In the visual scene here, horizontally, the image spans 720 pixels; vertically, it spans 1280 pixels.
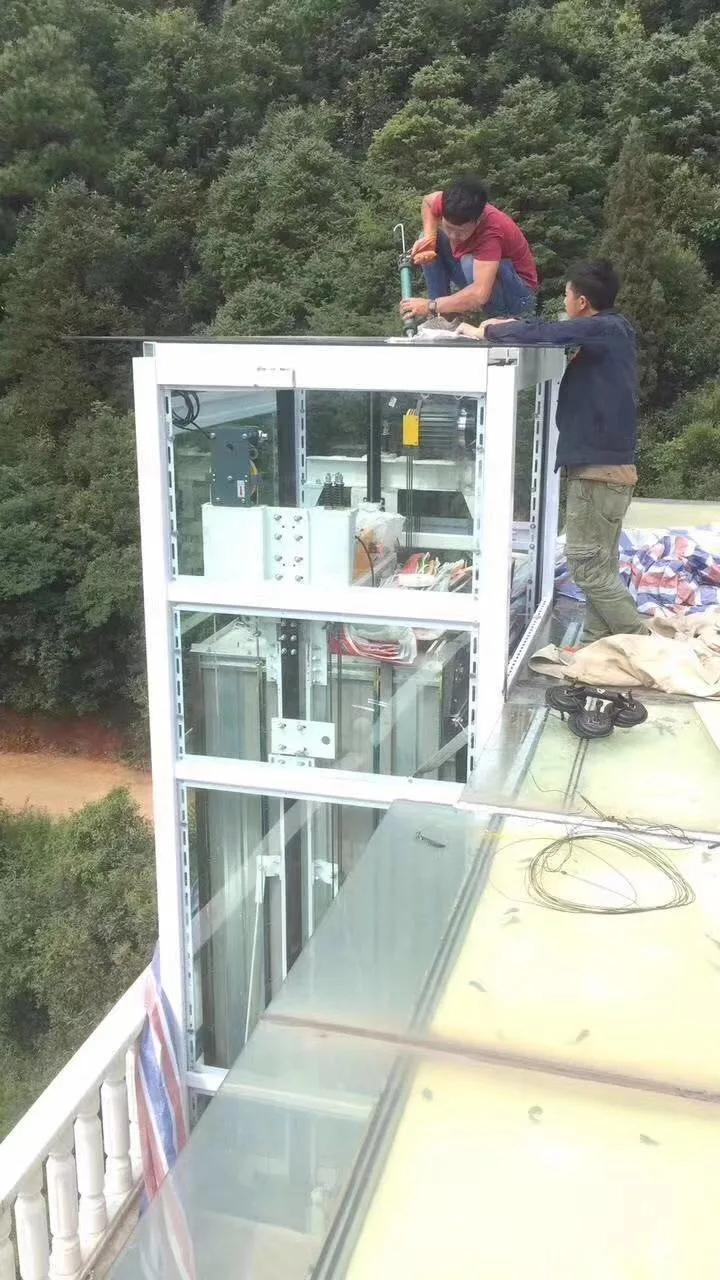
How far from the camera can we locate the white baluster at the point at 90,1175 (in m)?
3.16

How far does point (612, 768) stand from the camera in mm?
2889

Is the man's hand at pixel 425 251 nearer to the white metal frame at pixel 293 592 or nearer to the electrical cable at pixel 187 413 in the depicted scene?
the white metal frame at pixel 293 592

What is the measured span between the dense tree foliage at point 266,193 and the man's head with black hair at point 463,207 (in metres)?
12.6

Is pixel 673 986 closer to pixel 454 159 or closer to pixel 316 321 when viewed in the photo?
pixel 316 321

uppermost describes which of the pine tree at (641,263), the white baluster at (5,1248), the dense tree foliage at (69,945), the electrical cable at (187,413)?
the pine tree at (641,263)

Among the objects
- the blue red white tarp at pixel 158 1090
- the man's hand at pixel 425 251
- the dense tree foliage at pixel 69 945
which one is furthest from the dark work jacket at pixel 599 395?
the dense tree foliage at pixel 69 945

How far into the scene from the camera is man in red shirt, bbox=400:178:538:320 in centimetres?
396

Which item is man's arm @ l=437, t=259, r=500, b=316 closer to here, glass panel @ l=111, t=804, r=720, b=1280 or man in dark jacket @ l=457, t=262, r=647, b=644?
man in dark jacket @ l=457, t=262, r=647, b=644

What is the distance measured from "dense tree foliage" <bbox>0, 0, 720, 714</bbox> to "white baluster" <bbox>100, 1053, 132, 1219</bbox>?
13.0 meters

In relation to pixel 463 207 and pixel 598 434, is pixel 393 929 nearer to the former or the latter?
pixel 598 434

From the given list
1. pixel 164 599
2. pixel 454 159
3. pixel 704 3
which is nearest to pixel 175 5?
pixel 454 159

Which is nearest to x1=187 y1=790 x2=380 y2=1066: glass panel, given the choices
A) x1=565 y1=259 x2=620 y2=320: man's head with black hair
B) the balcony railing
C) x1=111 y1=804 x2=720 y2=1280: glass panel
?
the balcony railing

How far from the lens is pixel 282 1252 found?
1350 mm

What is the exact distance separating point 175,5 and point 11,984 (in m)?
25.7
